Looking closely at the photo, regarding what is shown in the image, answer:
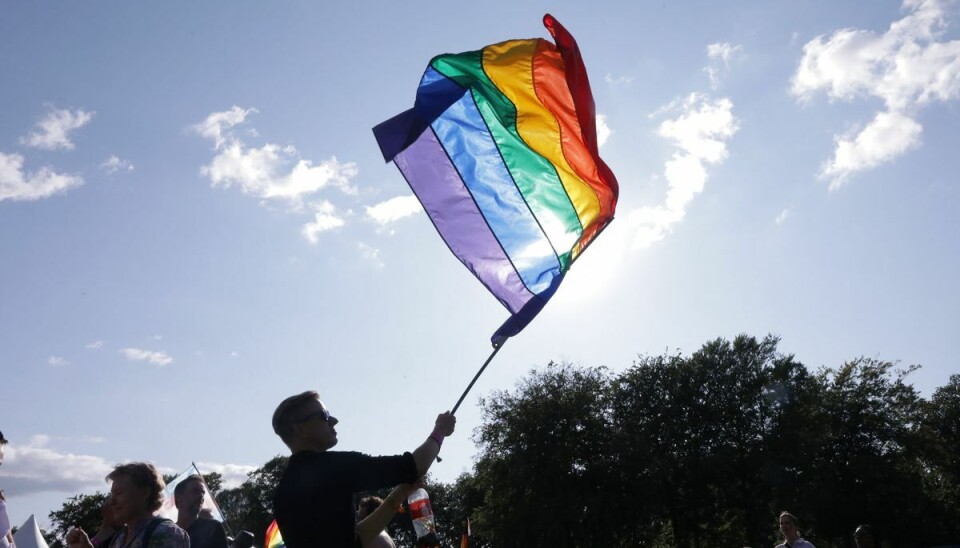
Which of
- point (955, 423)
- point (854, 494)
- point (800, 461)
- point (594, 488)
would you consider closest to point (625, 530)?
point (594, 488)

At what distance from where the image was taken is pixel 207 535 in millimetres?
6250

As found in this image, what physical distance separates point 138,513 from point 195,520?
2.10 m

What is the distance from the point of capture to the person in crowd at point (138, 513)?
4223 millimetres

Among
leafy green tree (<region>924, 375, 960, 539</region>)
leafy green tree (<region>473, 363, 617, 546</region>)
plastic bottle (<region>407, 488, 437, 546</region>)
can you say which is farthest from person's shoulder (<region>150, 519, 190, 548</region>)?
leafy green tree (<region>924, 375, 960, 539</region>)

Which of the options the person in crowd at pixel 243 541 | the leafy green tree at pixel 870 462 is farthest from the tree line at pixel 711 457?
the person in crowd at pixel 243 541

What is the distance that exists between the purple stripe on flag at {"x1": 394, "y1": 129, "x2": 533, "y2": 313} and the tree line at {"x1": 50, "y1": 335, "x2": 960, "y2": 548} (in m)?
36.8

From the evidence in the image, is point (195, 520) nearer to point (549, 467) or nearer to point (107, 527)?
point (107, 527)

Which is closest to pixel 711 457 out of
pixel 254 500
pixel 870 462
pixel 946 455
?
pixel 870 462

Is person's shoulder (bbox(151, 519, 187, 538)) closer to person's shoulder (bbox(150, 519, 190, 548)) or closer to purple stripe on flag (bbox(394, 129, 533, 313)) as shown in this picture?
person's shoulder (bbox(150, 519, 190, 548))

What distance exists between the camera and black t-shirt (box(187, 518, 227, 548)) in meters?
6.19

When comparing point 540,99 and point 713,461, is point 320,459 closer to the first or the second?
point 540,99

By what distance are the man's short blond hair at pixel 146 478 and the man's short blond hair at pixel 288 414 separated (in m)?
1.35

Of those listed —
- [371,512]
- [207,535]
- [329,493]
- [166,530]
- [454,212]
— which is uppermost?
[454,212]

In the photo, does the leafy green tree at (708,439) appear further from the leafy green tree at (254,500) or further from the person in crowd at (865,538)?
the leafy green tree at (254,500)
